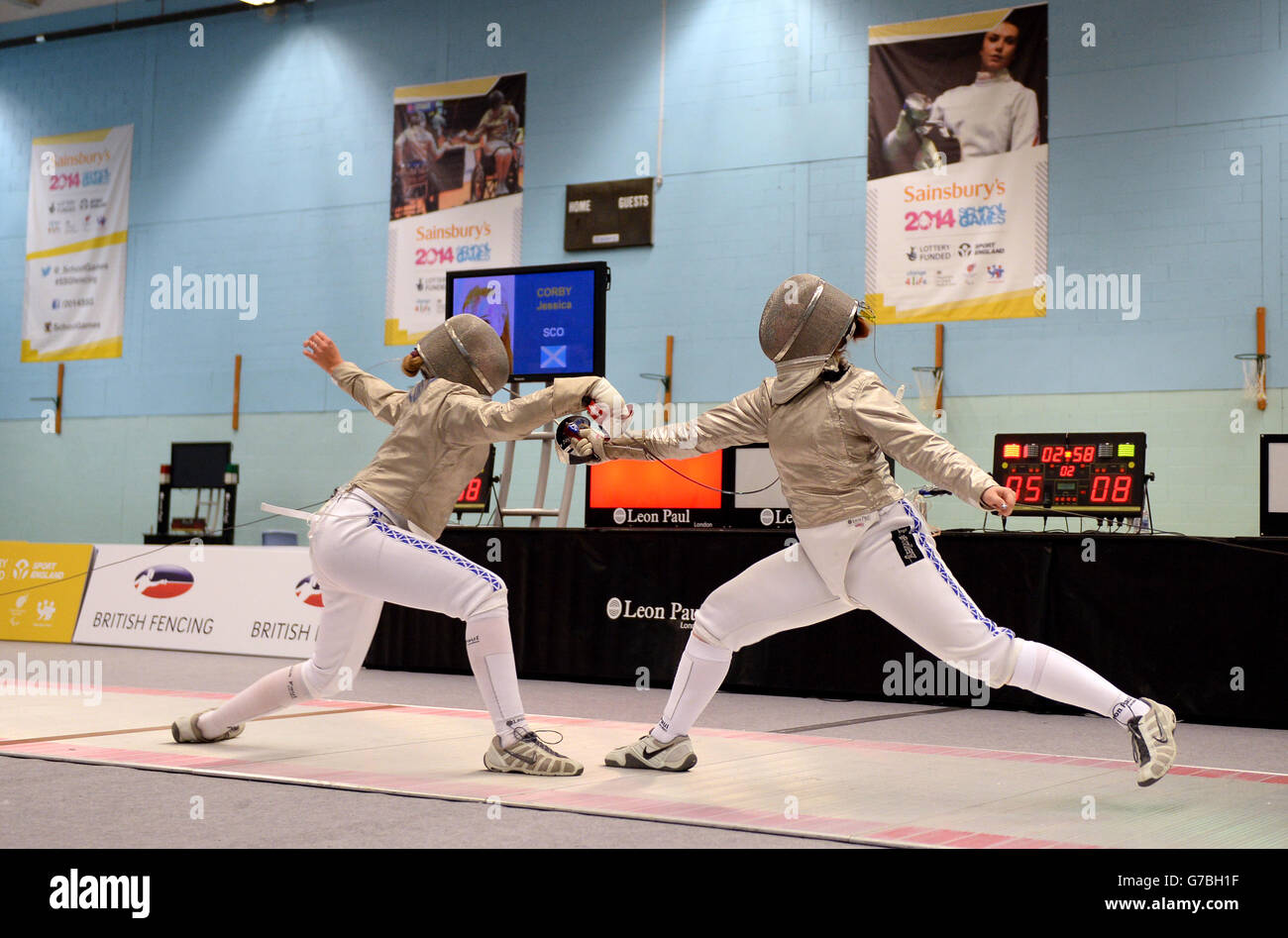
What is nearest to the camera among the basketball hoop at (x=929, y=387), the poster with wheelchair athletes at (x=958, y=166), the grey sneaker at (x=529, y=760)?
the grey sneaker at (x=529, y=760)

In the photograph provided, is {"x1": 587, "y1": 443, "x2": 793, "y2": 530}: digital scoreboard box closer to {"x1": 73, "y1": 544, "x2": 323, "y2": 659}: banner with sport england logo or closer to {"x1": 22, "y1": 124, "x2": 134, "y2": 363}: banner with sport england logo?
{"x1": 73, "y1": 544, "x2": 323, "y2": 659}: banner with sport england logo

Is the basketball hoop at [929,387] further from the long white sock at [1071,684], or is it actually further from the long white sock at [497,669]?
the long white sock at [497,669]

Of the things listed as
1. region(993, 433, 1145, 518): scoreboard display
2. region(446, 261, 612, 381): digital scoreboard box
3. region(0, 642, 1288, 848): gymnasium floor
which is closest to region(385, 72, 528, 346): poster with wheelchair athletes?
region(446, 261, 612, 381): digital scoreboard box

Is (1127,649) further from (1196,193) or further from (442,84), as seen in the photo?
(442,84)

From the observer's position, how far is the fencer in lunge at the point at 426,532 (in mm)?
3340

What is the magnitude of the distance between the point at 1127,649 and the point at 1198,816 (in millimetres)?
2262

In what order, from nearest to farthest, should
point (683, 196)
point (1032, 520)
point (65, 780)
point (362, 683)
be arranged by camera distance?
point (65, 780) → point (362, 683) → point (1032, 520) → point (683, 196)

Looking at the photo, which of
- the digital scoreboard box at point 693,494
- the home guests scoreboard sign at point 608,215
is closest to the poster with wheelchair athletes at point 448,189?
the home guests scoreboard sign at point 608,215

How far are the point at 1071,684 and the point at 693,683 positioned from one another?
0.98 metres

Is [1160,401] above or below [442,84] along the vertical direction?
below

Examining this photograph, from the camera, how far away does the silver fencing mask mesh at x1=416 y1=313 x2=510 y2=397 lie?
12.0 feet

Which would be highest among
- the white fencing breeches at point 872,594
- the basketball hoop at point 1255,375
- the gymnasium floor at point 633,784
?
the basketball hoop at point 1255,375
